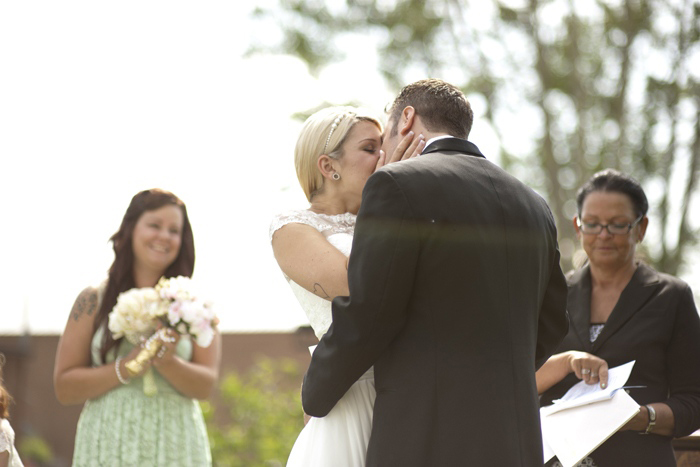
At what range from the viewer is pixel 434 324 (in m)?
2.79

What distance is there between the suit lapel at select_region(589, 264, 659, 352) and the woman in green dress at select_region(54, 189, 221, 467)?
225 centimetres

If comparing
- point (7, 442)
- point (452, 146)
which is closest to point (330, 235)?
point (452, 146)

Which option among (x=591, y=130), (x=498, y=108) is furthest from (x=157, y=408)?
(x=591, y=130)

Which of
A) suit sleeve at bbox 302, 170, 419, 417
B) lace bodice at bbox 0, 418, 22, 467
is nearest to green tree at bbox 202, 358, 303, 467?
lace bodice at bbox 0, 418, 22, 467

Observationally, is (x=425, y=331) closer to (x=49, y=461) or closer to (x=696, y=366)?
(x=696, y=366)

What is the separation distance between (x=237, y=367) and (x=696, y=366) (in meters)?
11.7

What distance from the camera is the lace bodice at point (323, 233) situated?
3234mm

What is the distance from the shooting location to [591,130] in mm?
15641

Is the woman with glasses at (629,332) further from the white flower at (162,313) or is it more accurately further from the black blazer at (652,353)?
the white flower at (162,313)

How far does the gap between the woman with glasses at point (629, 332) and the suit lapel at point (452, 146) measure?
1296 mm

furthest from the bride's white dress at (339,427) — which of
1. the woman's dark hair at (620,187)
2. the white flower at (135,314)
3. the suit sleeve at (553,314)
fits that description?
the white flower at (135,314)

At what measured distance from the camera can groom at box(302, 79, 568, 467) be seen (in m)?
2.76

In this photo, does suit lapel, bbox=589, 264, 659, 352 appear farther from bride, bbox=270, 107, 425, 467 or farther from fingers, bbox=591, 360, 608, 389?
bride, bbox=270, 107, 425, 467

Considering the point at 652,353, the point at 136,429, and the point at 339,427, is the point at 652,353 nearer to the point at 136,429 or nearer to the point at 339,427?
the point at 339,427
